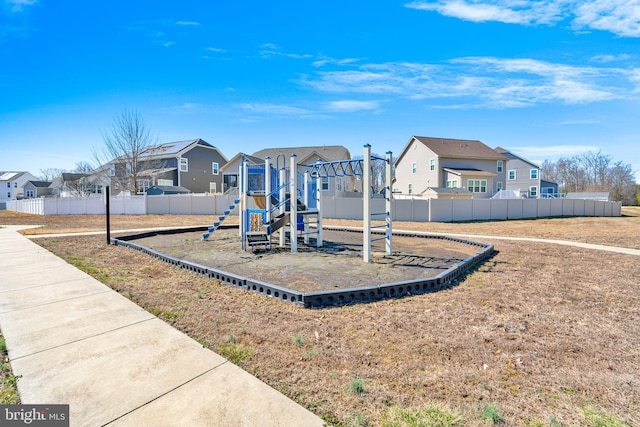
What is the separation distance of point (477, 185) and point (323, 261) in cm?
3183

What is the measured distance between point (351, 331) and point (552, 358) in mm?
2161

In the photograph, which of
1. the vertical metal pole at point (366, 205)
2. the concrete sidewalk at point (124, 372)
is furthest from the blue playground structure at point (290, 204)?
the concrete sidewalk at point (124, 372)

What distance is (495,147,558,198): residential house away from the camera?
40.8 metres

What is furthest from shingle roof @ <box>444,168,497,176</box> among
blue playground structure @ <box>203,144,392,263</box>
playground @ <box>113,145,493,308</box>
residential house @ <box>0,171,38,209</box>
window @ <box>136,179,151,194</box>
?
residential house @ <box>0,171,38,209</box>

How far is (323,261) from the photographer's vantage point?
27.8 feet

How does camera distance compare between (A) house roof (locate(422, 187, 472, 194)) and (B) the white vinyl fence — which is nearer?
(B) the white vinyl fence

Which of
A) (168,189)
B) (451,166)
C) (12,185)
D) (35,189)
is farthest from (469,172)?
(12,185)

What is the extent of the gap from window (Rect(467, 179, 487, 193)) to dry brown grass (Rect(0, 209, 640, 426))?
29608mm

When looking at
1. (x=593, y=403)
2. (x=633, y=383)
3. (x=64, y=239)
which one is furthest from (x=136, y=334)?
(x=64, y=239)

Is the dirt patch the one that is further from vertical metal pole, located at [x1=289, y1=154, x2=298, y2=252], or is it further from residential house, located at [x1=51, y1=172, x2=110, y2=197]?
residential house, located at [x1=51, y1=172, x2=110, y2=197]

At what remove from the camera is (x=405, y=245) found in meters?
11.7

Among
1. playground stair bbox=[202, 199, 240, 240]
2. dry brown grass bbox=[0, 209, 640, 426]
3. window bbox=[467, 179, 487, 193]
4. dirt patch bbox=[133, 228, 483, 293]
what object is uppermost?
window bbox=[467, 179, 487, 193]

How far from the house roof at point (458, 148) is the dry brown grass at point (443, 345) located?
31.1 meters

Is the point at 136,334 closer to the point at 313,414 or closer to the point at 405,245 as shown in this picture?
the point at 313,414
